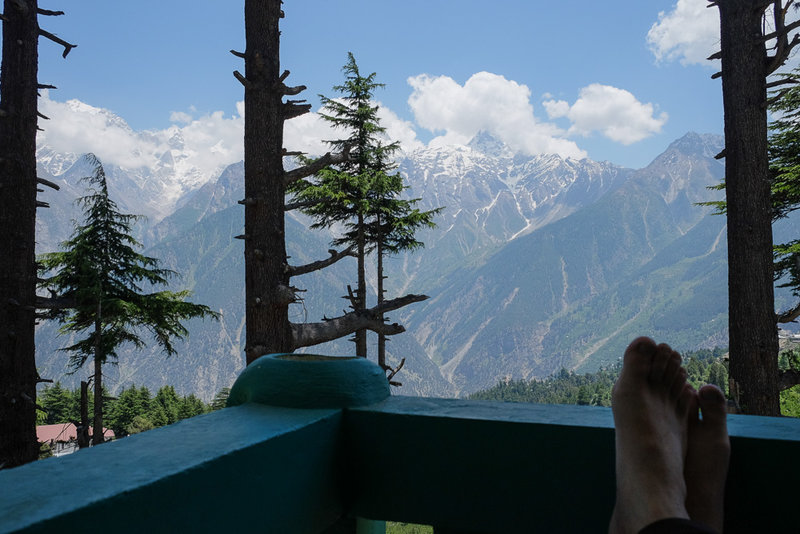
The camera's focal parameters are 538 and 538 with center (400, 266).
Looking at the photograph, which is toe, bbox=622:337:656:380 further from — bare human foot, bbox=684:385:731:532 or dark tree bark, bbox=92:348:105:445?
dark tree bark, bbox=92:348:105:445

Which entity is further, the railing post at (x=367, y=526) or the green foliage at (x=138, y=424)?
the green foliage at (x=138, y=424)

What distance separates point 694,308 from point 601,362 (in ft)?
129

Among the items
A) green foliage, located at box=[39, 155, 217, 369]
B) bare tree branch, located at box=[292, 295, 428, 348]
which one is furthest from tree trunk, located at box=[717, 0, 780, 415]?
green foliage, located at box=[39, 155, 217, 369]

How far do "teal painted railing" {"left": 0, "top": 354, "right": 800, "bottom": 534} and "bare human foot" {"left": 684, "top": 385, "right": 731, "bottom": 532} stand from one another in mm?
19

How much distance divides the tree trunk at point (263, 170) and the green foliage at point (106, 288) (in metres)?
4.91

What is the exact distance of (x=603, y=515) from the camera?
846 mm

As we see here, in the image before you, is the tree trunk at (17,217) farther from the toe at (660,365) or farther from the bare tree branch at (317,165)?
the toe at (660,365)

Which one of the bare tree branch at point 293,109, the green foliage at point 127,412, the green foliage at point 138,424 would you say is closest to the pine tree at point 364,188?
the bare tree branch at point 293,109

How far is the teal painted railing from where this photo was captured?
0.63m

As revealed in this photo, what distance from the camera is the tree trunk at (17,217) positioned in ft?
15.0

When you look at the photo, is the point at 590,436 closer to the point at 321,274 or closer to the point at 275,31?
the point at 275,31

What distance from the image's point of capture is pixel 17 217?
460 centimetres

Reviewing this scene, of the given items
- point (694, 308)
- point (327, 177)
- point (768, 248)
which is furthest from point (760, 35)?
point (694, 308)

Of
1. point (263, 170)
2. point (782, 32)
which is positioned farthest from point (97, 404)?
point (782, 32)
